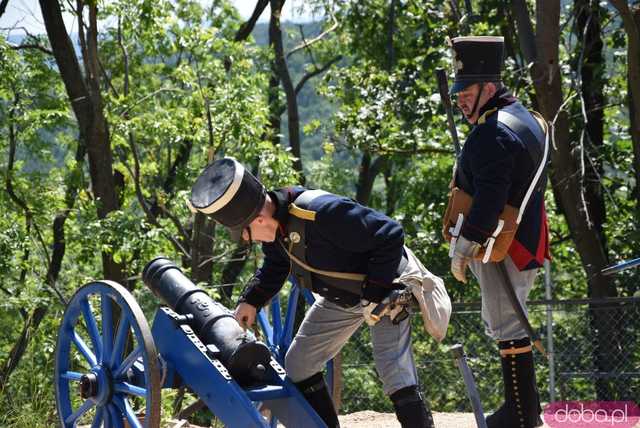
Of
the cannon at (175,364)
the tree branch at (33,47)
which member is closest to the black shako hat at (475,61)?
the cannon at (175,364)

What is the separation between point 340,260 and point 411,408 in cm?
63

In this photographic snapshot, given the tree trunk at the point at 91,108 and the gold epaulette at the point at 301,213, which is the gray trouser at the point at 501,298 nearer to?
the gold epaulette at the point at 301,213

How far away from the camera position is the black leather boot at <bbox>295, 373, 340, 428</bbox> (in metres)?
4.47

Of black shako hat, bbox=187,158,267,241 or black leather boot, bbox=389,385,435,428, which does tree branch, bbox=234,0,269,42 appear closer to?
A: black shako hat, bbox=187,158,267,241

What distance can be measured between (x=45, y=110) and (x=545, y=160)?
1073 cm

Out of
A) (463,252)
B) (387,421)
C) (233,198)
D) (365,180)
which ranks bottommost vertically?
(365,180)

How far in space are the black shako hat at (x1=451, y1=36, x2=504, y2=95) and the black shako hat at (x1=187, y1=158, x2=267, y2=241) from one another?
3.55 ft

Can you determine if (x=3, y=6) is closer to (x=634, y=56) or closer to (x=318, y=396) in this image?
(x=634, y=56)

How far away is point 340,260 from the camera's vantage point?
165 inches

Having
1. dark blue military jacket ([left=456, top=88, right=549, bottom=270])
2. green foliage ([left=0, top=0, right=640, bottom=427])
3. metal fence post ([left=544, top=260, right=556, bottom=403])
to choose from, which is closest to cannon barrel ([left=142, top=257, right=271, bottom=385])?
dark blue military jacket ([left=456, top=88, right=549, bottom=270])

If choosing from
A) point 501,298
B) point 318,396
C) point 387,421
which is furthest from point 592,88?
point 318,396

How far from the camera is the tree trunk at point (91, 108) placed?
35.1ft
